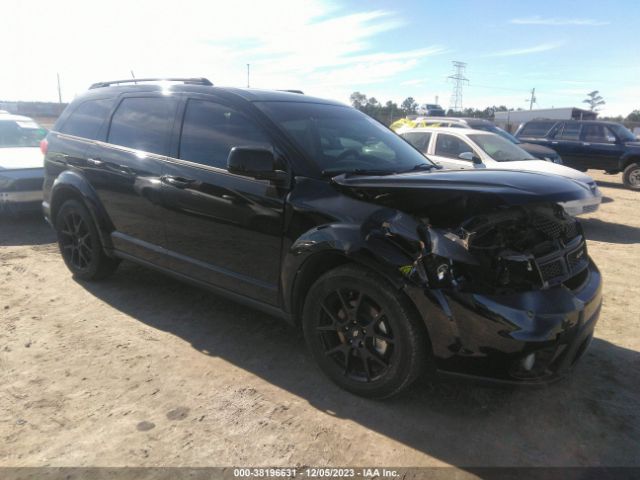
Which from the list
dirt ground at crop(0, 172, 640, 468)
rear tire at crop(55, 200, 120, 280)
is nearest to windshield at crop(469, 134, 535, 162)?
dirt ground at crop(0, 172, 640, 468)

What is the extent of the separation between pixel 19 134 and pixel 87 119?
Answer: 4854 millimetres

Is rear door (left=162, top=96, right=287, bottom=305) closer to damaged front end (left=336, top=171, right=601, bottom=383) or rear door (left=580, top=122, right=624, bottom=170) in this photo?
damaged front end (left=336, top=171, right=601, bottom=383)

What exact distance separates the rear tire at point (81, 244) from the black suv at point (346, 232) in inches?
7.6

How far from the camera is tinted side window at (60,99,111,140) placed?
14.9 ft

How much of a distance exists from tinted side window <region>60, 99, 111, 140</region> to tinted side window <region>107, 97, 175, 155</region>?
23 cm

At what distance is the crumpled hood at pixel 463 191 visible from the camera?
7.81 feet

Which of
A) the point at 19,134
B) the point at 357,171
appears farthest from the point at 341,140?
the point at 19,134

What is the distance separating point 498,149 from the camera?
8.74 m

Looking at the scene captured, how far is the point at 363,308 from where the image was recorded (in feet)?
9.13

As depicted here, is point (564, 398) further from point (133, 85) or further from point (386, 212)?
point (133, 85)

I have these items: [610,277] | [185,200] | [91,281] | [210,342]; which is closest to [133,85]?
→ [185,200]

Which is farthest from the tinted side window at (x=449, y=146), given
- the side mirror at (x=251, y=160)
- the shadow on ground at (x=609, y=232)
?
the side mirror at (x=251, y=160)

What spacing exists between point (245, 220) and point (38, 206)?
527cm

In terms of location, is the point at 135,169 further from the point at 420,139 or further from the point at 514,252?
the point at 420,139
